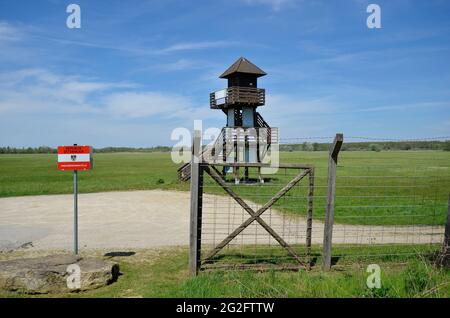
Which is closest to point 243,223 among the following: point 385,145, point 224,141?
point 385,145

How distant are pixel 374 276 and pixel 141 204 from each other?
13.2 metres

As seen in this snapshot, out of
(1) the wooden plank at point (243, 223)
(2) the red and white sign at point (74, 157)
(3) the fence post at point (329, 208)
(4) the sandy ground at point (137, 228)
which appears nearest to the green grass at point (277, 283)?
(3) the fence post at point (329, 208)

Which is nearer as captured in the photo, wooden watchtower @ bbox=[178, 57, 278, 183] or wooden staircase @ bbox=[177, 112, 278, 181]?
wooden staircase @ bbox=[177, 112, 278, 181]

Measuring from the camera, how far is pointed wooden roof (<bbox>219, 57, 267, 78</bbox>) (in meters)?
29.4

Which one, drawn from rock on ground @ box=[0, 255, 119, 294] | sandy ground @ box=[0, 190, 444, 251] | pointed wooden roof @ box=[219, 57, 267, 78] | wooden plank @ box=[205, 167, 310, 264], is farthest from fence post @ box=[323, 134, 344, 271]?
pointed wooden roof @ box=[219, 57, 267, 78]

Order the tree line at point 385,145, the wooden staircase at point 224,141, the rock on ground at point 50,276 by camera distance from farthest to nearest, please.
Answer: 1. the wooden staircase at point 224,141
2. the tree line at point 385,145
3. the rock on ground at point 50,276

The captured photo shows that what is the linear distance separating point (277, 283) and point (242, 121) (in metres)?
24.0

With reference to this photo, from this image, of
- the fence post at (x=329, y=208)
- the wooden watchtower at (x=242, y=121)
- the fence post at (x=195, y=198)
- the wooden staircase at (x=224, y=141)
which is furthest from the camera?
the wooden watchtower at (x=242, y=121)

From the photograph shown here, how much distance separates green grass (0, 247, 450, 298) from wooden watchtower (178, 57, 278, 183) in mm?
20789

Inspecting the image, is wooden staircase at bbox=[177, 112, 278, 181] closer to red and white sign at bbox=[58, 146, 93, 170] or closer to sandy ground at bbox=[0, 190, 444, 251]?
sandy ground at bbox=[0, 190, 444, 251]

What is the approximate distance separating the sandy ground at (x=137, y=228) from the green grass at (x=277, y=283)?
45.6 inches

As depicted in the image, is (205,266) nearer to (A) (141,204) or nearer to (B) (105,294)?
(B) (105,294)

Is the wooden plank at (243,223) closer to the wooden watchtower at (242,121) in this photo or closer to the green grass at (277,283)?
the green grass at (277,283)

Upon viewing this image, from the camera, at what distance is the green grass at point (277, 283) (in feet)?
19.1
